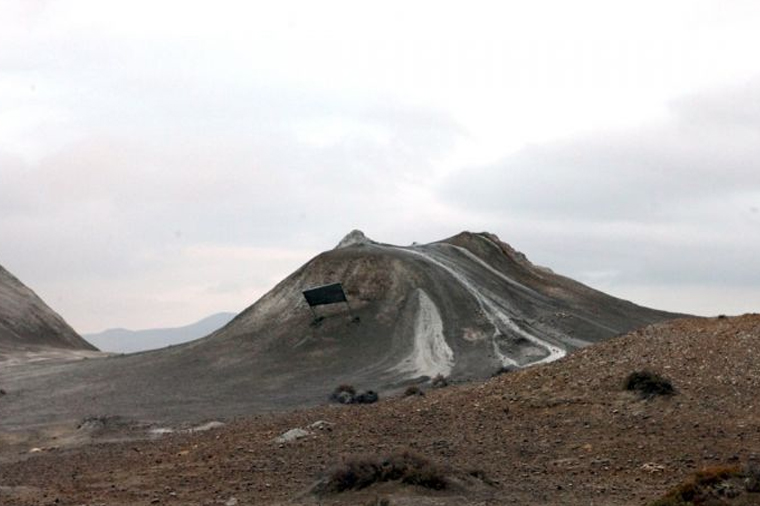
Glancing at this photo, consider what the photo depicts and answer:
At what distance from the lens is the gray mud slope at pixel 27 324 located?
2675 inches

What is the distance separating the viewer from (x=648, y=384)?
25.1 metres

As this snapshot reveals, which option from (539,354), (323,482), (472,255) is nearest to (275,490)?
(323,482)

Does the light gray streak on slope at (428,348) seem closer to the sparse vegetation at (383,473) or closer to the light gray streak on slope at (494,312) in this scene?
the light gray streak on slope at (494,312)

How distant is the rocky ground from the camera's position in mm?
20047

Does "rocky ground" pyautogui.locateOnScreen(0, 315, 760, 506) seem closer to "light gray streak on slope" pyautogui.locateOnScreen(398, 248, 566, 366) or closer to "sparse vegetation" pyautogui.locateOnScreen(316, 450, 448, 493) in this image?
"sparse vegetation" pyautogui.locateOnScreen(316, 450, 448, 493)

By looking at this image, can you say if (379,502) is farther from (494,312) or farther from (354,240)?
(354,240)

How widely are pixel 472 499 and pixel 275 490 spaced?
397 cm

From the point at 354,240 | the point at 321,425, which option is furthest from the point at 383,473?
the point at 354,240

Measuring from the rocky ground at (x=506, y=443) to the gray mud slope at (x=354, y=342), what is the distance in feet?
31.5

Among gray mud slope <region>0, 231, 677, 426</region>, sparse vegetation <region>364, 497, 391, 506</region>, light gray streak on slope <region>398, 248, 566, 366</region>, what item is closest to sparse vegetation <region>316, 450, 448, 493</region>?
sparse vegetation <region>364, 497, 391, 506</region>

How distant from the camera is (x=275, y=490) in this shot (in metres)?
20.5

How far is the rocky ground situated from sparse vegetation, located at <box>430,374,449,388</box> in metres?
6.44

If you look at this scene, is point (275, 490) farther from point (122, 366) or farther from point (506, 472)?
point (122, 366)

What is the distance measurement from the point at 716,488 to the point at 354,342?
33.4 m
